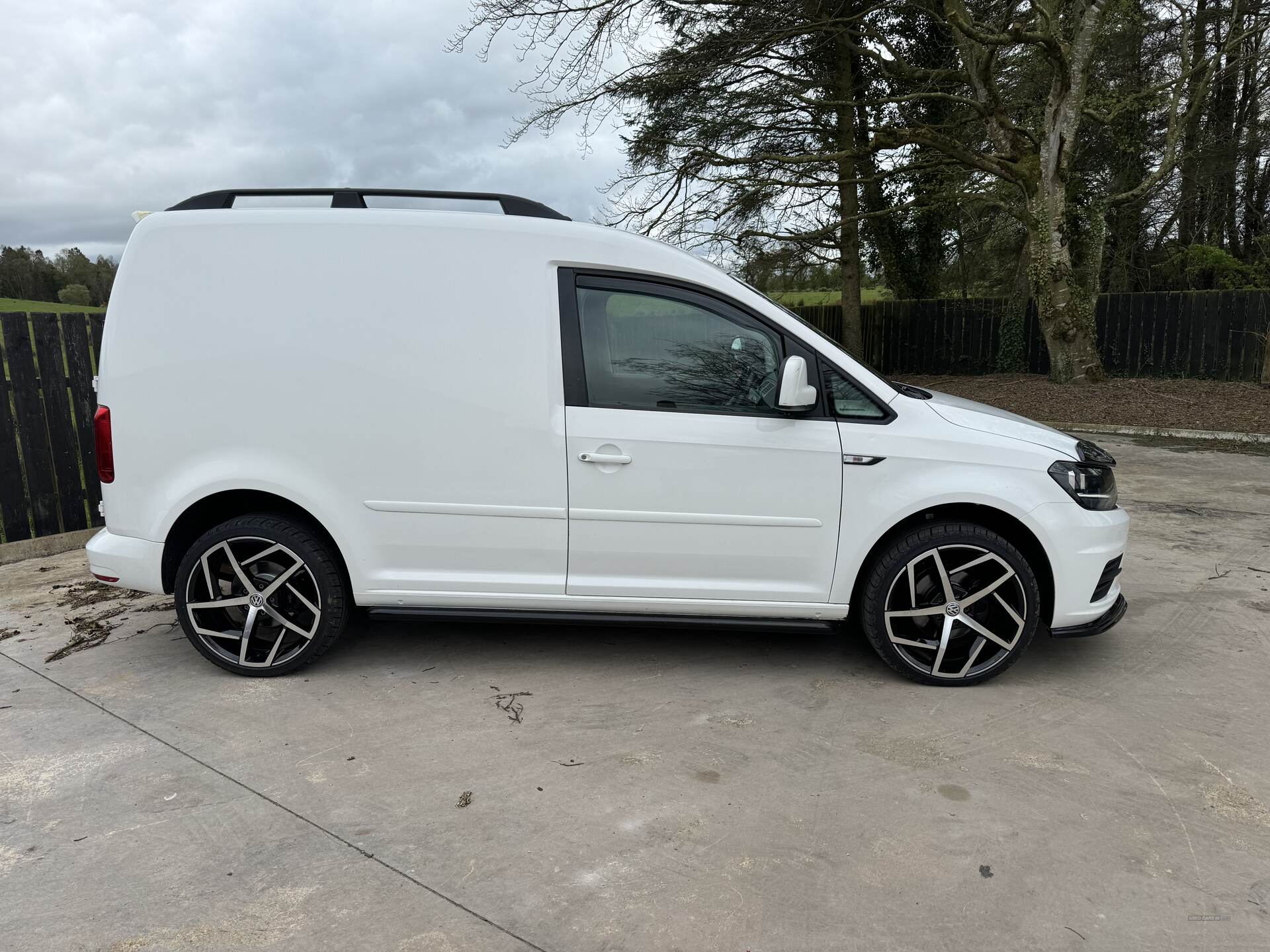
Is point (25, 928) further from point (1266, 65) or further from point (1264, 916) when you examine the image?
point (1266, 65)

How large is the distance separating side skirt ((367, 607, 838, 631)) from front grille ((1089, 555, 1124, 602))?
1224 millimetres

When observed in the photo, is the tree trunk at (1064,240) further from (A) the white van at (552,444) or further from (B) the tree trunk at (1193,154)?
(A) the white van at (552,444)

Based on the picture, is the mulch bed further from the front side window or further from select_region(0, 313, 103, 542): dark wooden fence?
select_region(0, 313, 103, 542): dark wooden fence

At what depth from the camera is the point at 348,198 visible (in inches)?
158

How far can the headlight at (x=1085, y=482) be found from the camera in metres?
3.89

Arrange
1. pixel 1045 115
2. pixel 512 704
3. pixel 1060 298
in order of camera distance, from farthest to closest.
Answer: pixel 1060 298
pixel 1045 115
pixel 512 704

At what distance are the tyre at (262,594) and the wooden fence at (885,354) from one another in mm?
3482

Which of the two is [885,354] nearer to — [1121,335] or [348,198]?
[1121,335]

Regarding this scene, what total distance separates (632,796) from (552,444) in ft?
5.15

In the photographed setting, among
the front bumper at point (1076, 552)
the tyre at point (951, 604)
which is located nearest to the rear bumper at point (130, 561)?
the tyre at point (951, 604)

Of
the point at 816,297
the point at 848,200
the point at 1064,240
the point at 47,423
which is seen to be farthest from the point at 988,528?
the point at 816,297

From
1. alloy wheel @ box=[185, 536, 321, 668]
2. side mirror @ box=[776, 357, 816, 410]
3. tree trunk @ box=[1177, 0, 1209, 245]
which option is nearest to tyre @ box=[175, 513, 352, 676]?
alloy wheel @ box=[185, 536, 321, 668]

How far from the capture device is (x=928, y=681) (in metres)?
4.00

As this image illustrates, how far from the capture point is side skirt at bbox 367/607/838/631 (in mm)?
3992
